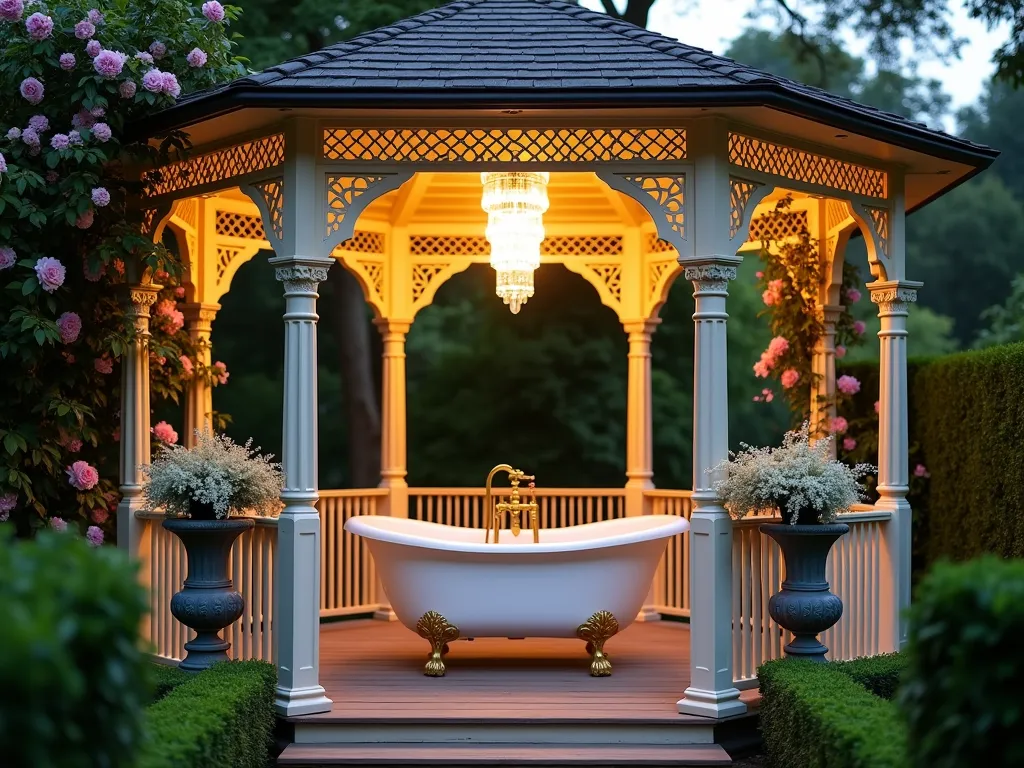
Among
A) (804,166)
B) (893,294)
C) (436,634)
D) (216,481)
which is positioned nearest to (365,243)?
(216,481)

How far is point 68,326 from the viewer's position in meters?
7.01

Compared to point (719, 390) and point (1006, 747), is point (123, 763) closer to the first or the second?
point (1006, 747)

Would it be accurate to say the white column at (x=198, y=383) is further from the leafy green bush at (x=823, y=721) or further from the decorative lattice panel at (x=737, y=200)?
the leafy green bush at (x=823, y=721)

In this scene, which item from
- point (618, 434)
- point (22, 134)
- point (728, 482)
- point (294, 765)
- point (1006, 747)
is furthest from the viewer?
point (618, 434)

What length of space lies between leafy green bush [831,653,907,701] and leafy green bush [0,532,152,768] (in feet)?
12.5

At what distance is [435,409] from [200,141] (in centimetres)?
809

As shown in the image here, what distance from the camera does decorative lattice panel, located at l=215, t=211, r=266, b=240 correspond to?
8.49 metres

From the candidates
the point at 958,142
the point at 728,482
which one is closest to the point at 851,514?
the point at 728,482

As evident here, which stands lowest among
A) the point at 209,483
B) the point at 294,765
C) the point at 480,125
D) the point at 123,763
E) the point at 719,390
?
the point at 294,765

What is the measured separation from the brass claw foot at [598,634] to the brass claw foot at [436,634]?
73cm

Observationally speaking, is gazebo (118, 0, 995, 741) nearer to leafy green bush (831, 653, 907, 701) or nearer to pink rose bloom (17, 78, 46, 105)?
leafy green bush (831, 653, 907, 701)

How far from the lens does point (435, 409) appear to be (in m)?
15.0

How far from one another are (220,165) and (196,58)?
0.74 m

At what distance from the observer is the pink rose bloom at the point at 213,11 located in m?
7.32
